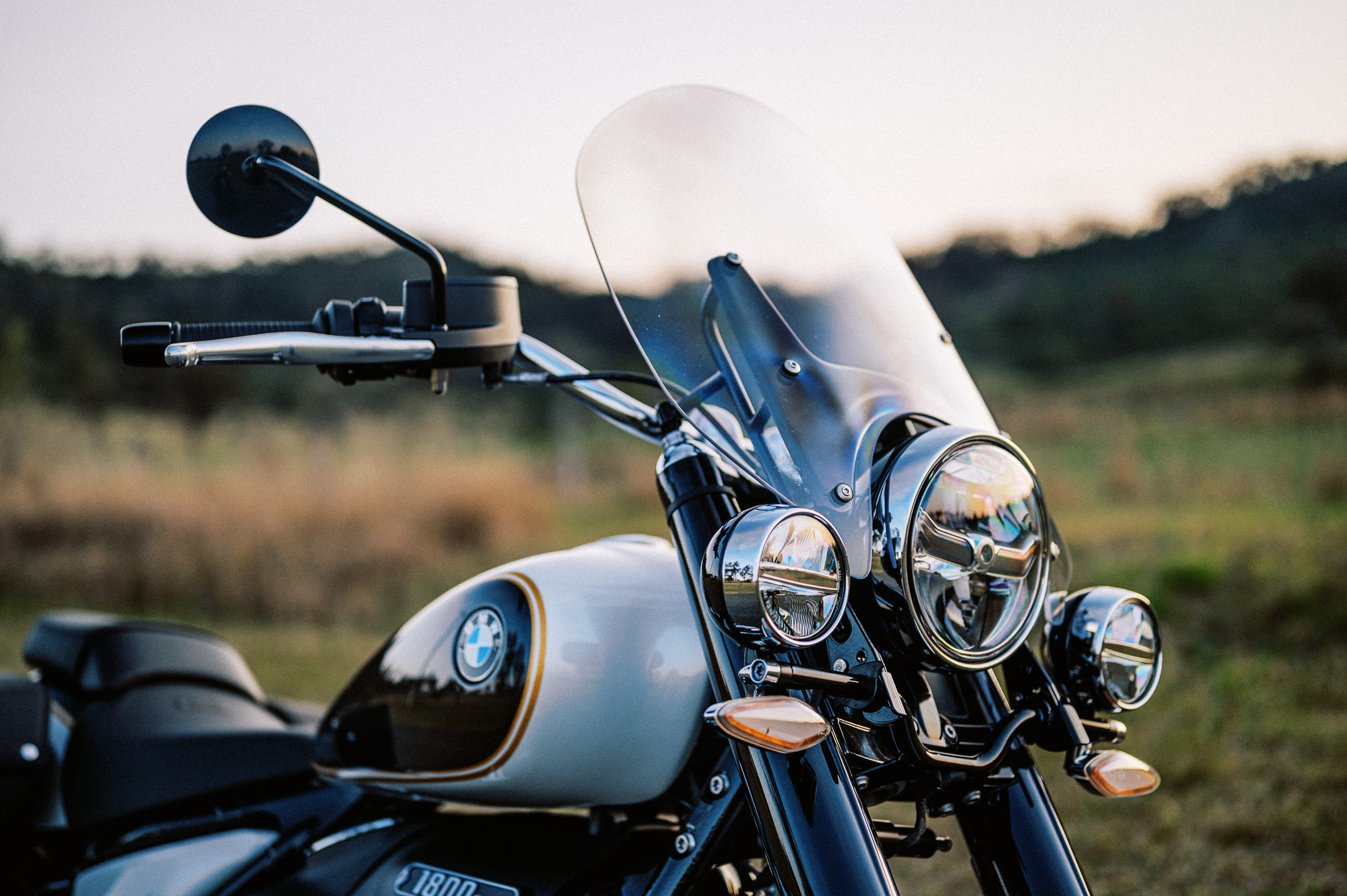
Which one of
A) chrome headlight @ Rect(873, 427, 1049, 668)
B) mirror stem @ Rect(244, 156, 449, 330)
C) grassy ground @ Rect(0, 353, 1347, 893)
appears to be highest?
mirror stem @ Rect(244, 156, 449, 330)

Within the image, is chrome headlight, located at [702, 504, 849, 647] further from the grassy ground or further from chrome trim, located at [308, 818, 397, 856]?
the grassy ground

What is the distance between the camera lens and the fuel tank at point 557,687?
1.14 meters

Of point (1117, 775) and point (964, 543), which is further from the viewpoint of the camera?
point (1117, 775)

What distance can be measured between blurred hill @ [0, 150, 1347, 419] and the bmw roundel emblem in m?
0.37

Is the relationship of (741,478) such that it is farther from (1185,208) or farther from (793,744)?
(1185,208)

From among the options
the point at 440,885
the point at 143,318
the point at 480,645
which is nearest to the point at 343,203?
the point at 480,645

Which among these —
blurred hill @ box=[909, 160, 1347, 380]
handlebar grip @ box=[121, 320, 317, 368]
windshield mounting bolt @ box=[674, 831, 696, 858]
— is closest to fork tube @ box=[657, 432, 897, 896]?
windshield mounting bolt @ box=[674, 831, 696, 858]

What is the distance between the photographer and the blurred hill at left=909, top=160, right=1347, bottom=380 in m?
23.2

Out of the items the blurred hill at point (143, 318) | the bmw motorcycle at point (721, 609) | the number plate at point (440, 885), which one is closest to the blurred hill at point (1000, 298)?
the blurred hill at point (143, 318)

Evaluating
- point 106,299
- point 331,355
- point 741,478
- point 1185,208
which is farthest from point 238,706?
point 1185,208

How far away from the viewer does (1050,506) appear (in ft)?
28.5

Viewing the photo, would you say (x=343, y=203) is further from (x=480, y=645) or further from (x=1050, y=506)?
(x=1050, y=506)

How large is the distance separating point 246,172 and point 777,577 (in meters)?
0.72

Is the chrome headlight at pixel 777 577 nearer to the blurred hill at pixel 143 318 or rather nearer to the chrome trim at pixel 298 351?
the chrome trim at pixel 298 351
